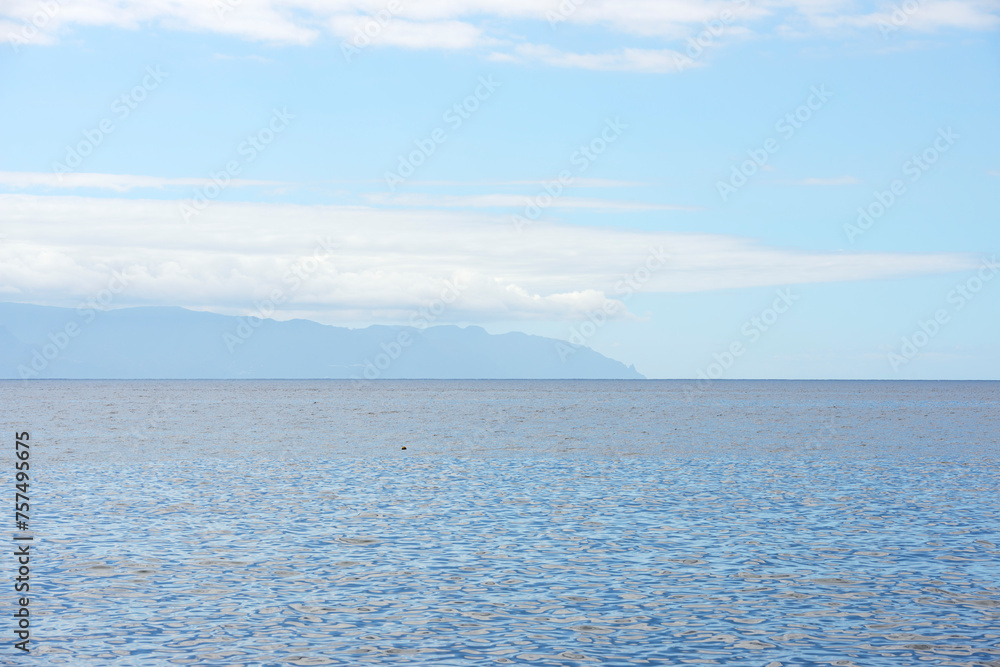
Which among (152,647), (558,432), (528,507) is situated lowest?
(152,647)

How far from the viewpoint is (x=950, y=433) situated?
86.9 metres

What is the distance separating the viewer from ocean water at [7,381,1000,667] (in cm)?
1955

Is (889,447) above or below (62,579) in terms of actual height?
above

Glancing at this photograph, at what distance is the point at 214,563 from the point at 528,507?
14339 mm

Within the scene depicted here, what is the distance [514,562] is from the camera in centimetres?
2716

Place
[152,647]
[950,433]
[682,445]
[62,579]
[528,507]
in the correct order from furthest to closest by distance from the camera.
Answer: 1. [950,433]
2. [682,445]
3. [528,507]
4. [62,579]
5. [152,647]

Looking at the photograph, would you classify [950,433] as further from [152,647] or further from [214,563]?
[152,647]

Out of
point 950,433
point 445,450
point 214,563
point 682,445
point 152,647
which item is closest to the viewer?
point 152,647

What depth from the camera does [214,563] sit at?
27.0 m

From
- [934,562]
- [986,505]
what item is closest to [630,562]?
[934,562]

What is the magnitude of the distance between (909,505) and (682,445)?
33.5 metres

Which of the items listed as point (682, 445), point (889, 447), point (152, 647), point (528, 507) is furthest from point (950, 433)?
point (152, 647)

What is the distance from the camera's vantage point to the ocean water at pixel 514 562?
64.1 feet

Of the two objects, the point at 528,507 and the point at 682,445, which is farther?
the point at 682,445
